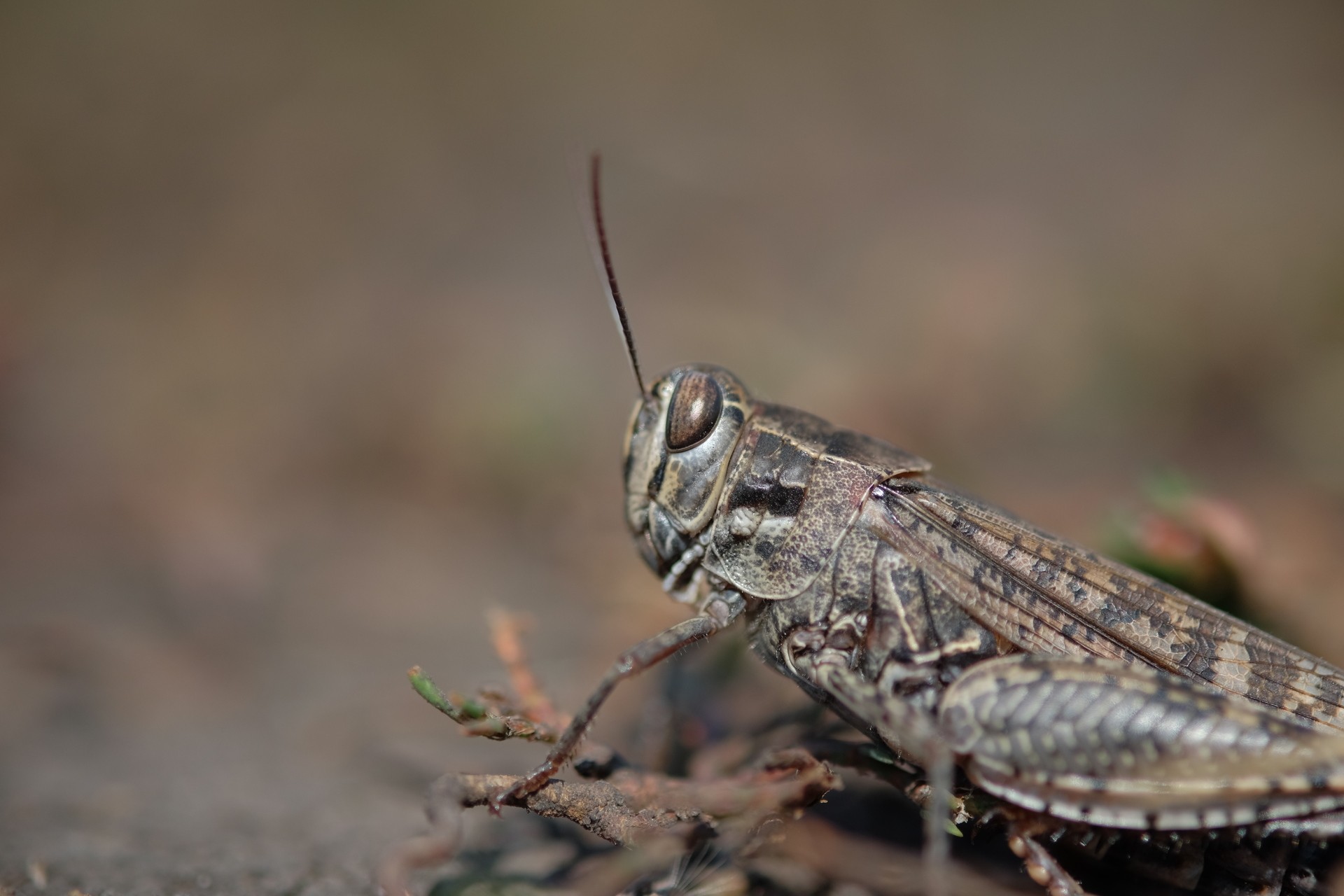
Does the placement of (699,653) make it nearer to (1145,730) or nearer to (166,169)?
(1145,730)

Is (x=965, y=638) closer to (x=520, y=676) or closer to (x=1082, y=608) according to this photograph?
(x=1082, y=608)

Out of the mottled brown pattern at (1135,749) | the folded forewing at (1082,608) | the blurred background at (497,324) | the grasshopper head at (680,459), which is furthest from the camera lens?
the blurred background at (497,324)

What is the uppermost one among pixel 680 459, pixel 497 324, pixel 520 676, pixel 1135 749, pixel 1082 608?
pixel 497 324

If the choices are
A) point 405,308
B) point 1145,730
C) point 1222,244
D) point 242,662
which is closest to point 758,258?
point 405,308

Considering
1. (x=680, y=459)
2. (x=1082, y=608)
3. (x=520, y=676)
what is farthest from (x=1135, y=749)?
(x=520, y=676)

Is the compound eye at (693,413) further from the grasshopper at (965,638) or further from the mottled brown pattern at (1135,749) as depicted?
the mottled brown pattern at (1135,749)

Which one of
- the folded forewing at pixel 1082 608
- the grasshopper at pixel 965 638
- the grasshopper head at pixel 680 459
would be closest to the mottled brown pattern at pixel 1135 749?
the grasshopper at pixel 965 638

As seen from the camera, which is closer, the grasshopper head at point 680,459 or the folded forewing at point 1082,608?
the folded forewing at point 1082,608

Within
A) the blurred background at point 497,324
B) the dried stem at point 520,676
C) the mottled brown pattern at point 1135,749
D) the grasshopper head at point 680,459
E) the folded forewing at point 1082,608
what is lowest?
the mottled brown pattern at point 1135,749
